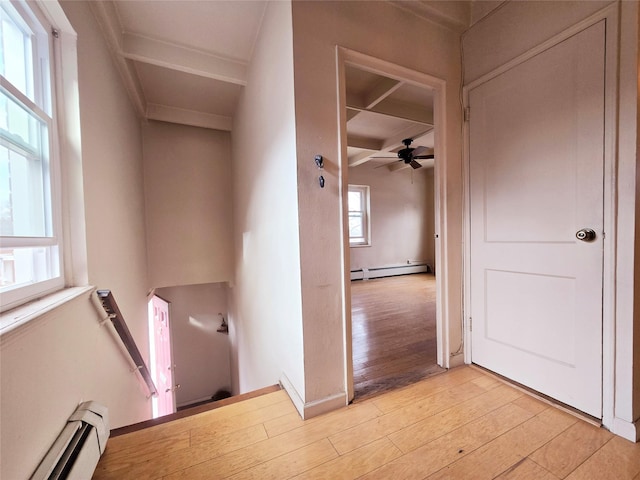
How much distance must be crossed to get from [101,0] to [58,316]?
2.00 meters

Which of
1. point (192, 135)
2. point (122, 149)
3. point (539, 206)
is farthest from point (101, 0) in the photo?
point (539, 206)

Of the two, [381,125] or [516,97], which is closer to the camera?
[516,97]

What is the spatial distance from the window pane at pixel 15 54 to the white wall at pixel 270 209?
1.19 m

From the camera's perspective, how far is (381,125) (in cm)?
394

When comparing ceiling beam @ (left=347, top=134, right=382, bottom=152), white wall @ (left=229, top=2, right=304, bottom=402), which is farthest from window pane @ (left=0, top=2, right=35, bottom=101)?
ceiling beam @ (left=347, top=134, right=382, bottom=152)

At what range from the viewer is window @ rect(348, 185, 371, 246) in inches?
244

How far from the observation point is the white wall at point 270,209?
1523 millimetres

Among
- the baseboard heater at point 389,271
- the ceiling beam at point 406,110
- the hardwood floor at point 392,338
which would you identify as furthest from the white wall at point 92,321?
the baseboard heater at point 389,271

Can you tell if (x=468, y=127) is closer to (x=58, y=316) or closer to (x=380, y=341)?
(x=380, y=341)

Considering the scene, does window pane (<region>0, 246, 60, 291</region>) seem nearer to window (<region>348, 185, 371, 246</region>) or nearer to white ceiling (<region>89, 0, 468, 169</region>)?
white ceiling (<region>89, 0, 468, 169</region>)

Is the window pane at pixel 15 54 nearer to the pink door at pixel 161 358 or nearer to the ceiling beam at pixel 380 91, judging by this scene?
the ceiling beam at pixel 380 91

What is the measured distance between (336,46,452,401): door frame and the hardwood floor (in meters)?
0.24

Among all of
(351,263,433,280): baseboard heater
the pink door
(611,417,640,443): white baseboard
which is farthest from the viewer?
(351,263,433,280): baseboard heater

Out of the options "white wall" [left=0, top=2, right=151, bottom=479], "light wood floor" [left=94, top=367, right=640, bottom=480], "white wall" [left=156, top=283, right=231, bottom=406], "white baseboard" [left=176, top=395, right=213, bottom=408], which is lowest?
"white baseboard" [left=176, top=395, right=213, bottom=408]
